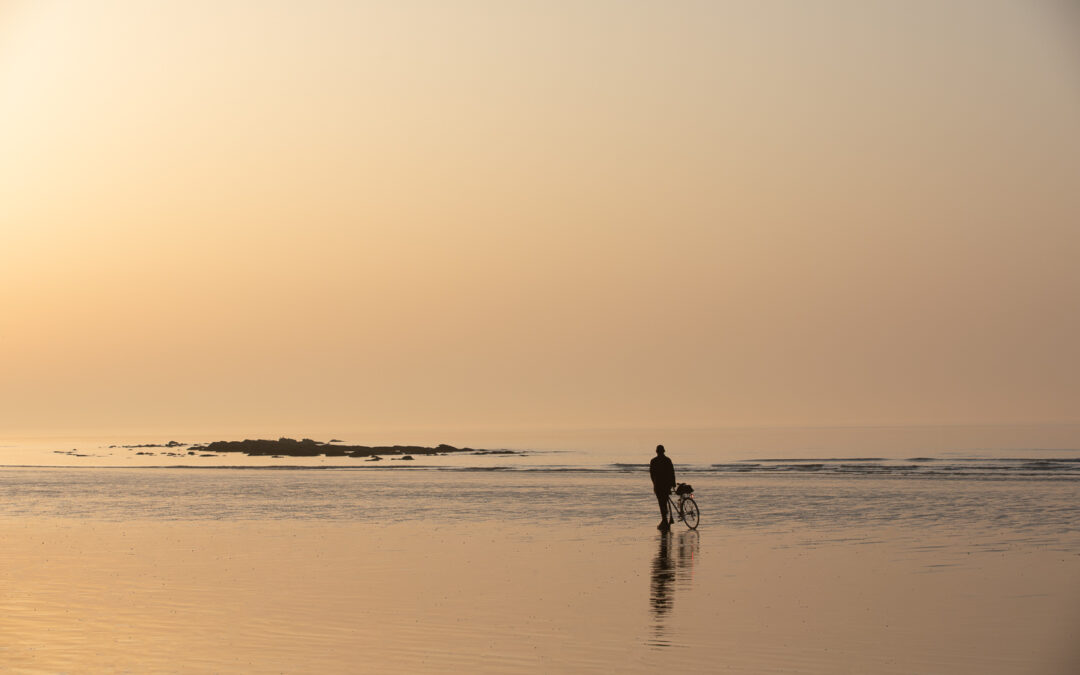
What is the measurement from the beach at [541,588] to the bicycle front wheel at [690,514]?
0.24 meters

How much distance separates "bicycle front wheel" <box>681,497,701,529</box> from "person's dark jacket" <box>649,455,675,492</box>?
1.99 ft

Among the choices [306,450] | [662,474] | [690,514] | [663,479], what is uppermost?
[662,474]

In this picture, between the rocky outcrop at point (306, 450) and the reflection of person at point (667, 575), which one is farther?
the rocky outcrop at point (306, 450)

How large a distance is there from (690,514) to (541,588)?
1217 cm

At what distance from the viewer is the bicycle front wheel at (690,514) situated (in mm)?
29141

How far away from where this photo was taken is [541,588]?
18.0 m

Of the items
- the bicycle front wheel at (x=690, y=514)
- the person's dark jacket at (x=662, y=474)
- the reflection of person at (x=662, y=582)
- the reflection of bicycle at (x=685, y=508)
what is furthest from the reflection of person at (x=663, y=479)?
the reflection of person at (x=662, y=582)

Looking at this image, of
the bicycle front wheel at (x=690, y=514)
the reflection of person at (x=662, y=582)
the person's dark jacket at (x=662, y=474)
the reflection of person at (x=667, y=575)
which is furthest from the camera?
the person's dark jacket at (x=662, y=474)

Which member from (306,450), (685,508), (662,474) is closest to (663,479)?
(662,474)

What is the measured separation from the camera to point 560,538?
2570cm

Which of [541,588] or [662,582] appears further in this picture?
[662,582]

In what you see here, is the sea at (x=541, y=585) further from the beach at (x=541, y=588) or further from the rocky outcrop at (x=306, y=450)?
the rocky outcrop at (x=306, y=450)

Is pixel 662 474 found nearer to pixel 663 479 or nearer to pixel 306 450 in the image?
pixel 663 479

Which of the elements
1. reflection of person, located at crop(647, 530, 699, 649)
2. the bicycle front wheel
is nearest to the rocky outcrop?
the bicycle front wheel
